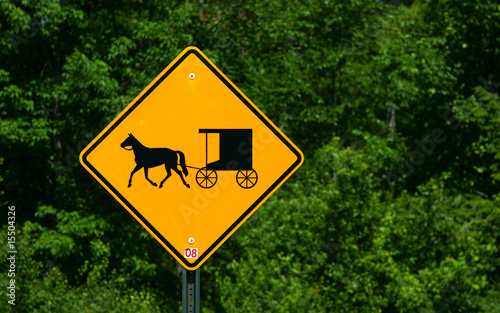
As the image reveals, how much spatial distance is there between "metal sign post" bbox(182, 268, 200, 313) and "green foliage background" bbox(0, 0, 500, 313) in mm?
7660

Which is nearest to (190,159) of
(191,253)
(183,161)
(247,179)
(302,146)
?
(183,161)

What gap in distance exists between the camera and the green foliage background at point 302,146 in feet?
39.3

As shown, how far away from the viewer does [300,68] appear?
2409 cm

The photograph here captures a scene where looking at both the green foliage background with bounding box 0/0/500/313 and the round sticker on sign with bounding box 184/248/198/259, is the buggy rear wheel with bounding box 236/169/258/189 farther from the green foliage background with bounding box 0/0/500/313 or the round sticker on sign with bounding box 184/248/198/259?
the green foliage background with bounding box 0/0/500/313

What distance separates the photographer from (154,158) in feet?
10.3

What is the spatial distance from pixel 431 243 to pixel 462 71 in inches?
428

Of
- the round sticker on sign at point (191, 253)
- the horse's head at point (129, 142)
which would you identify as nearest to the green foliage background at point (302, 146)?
the horse's head at point (129, 142)

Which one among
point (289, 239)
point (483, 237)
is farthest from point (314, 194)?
point (483, 237)

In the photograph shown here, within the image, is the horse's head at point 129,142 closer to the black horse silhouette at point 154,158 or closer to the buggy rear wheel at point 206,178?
the black horse silhouette at point 154,158

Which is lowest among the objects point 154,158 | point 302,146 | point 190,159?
point 302,146

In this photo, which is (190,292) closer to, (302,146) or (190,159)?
(190,159)

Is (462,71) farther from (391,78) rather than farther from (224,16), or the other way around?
(224,16)

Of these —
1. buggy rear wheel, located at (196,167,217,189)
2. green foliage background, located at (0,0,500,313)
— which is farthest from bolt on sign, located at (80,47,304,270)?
green foliage background, located at (0,0,500,313)

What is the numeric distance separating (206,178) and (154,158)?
254mm
